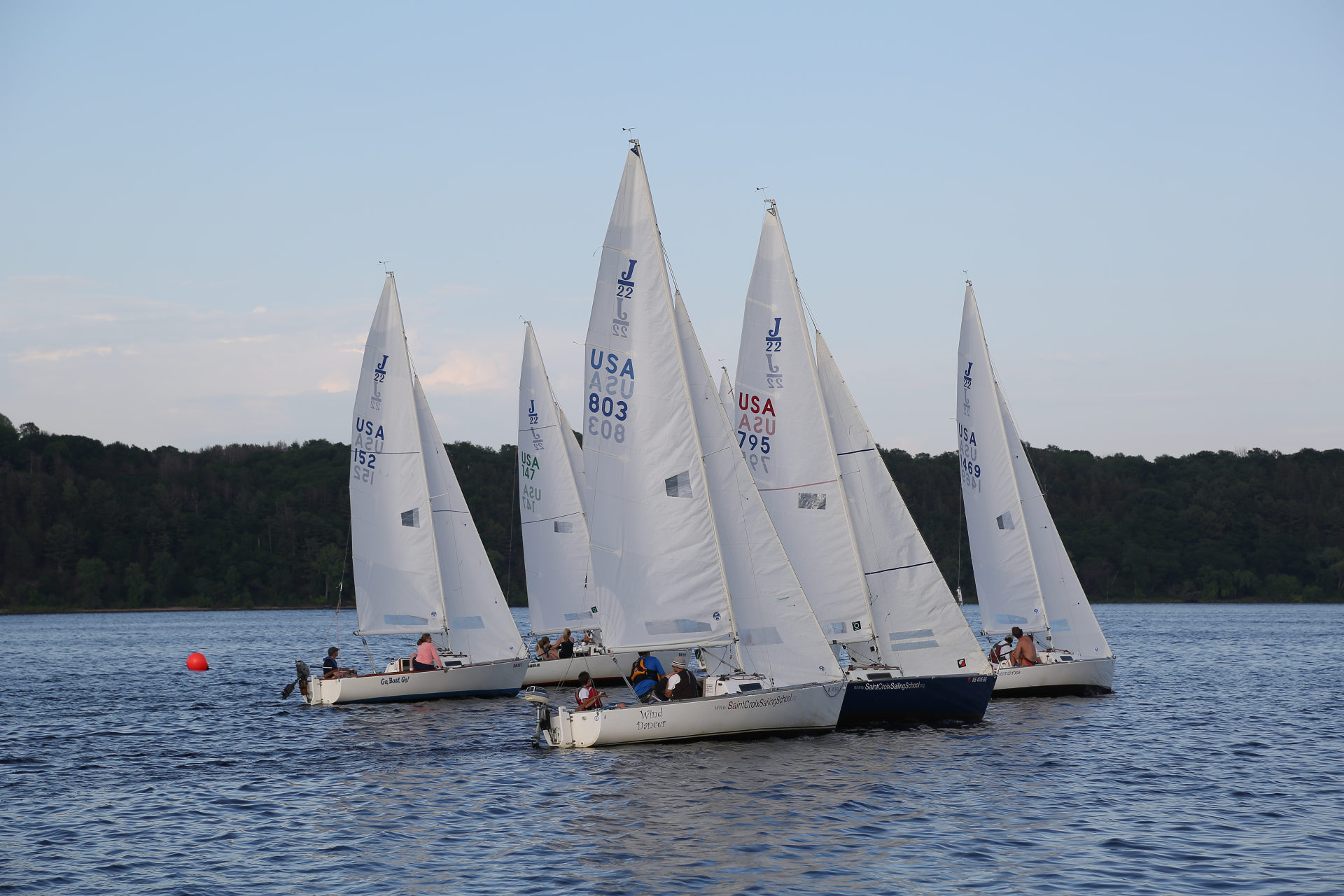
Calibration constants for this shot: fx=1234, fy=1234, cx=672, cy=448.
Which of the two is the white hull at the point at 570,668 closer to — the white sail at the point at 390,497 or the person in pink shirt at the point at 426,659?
the person in pink shirt at the point at 426,659

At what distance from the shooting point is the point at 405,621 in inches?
1340

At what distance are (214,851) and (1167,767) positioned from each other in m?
16.6

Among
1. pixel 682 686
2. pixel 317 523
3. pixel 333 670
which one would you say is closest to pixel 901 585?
pixel 682 686

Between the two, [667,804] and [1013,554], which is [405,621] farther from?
[667,804]

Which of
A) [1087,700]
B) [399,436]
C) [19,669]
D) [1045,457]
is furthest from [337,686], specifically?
[1045,457]

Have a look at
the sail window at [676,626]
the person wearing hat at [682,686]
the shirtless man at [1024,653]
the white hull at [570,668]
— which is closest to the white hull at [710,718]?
the person wearing hat at [682,686]

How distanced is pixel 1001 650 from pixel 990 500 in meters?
3.98

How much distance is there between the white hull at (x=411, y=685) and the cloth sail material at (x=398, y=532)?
4.45 ft

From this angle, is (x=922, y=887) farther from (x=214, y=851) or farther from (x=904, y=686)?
(x=904, y=686)

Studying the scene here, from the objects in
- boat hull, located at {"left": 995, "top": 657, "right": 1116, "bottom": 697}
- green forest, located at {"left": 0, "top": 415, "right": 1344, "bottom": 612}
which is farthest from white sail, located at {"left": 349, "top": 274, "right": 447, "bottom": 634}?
green forest, located at {"left": 0, "top": 415, "right": 1344, "bottom": 612}

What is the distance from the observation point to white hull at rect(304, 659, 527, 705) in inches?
1265

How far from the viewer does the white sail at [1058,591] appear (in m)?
32.0

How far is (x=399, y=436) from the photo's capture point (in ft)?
113

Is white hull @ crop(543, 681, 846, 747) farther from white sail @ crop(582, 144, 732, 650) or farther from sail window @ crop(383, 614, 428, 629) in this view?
sail window @ crop(383, 614, 428, 629)
